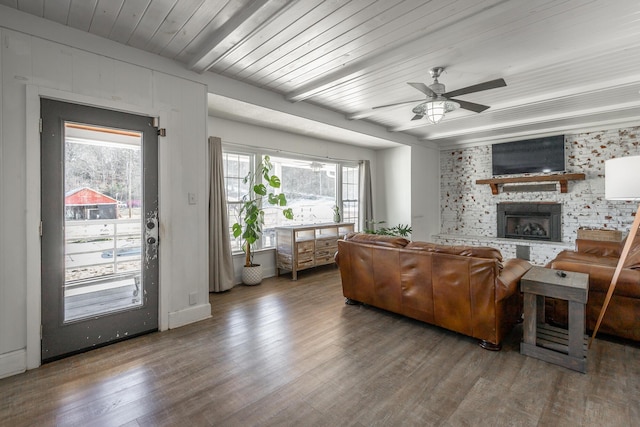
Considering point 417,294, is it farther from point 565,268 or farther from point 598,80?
point 598,80

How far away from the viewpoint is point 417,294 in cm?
291

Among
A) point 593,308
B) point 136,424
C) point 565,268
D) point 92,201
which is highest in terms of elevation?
point 92,201

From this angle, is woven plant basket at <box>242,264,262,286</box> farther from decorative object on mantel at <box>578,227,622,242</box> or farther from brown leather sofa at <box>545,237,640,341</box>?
decorative object on mantel at <box>578,227,622,242</box>

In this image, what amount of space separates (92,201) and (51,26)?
4.68ft

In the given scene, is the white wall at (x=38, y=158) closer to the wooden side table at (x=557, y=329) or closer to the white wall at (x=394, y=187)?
the wooden side table at (x=557, y=329)

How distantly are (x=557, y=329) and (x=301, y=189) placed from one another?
4.30m

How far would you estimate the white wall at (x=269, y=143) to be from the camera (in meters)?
4.51

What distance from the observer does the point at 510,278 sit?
2.46 meters

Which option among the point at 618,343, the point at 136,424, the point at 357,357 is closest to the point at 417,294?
the point at 357,357

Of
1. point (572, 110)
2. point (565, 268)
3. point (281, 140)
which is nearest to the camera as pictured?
point (565, 268)

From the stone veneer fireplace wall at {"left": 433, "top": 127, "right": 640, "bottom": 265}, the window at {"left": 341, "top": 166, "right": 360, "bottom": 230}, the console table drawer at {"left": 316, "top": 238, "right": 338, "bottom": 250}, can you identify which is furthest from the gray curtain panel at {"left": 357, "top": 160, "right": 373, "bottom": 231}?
the stone veneer fireplace wall at {"left": 433, "top": 127, "right": 640, "bottom": 265}

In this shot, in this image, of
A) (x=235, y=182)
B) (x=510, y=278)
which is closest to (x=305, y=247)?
(x=235, y=182)

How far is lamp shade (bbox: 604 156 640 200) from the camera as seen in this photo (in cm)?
230

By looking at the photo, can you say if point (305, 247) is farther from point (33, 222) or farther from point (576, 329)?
point (576, 329)
